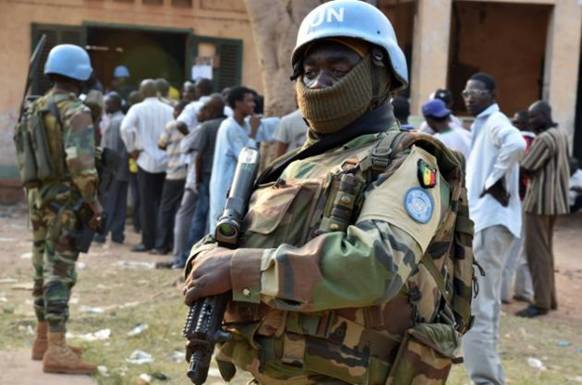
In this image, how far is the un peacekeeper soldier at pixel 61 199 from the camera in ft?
18.1

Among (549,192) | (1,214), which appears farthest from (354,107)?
(1,214)

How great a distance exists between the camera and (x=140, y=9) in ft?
46.2

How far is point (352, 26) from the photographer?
2.46 m

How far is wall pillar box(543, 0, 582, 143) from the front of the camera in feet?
43.4

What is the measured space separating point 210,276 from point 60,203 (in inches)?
136

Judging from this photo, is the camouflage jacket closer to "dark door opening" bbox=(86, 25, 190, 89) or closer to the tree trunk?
the tree trunk

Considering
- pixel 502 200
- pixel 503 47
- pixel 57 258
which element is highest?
pixel 503 47

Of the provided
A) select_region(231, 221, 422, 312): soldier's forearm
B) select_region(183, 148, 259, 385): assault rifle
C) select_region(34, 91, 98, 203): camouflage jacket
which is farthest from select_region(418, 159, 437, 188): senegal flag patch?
select_region(34, 91, 98, 203): camouflage jacket

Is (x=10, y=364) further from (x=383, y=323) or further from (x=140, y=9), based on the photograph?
(x=140, y=9)

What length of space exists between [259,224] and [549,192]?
19.3 feet

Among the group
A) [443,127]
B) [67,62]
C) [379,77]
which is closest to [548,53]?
[443,127]

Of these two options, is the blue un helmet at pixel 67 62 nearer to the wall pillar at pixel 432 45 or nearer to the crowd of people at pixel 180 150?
the crowd of people at pixel 180 150

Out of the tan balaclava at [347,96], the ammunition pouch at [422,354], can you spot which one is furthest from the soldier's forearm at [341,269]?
the tan balaclava at [347,96]

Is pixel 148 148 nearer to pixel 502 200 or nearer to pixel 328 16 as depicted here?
pixel 502 200
